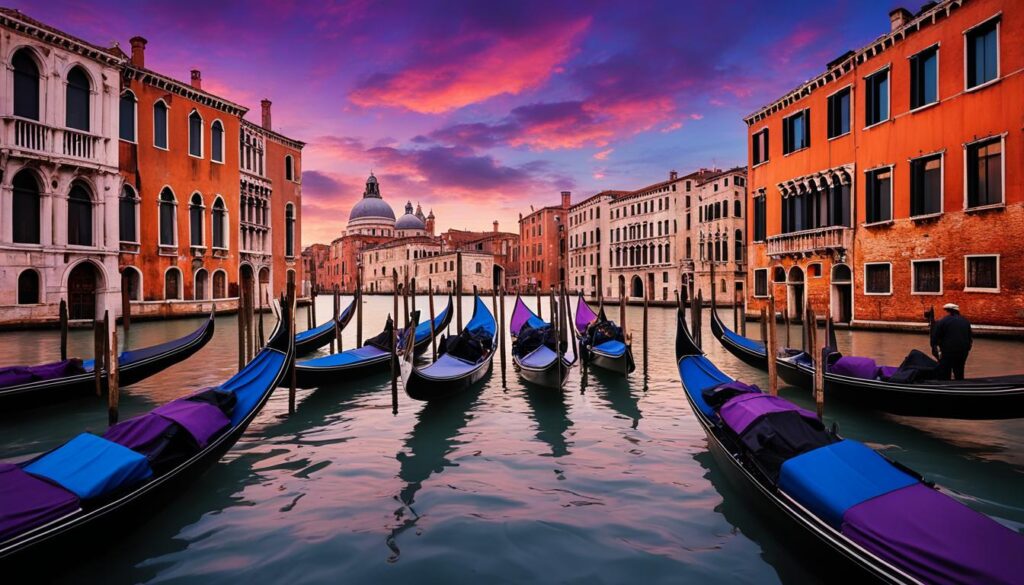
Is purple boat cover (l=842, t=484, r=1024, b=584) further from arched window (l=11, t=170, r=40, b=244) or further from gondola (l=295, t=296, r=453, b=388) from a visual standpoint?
arched window (l=11, t=170, r=40, b=244)

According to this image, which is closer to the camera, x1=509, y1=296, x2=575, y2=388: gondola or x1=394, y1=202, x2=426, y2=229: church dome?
x1=509, y1=296, x2=575, y2=388: gondola

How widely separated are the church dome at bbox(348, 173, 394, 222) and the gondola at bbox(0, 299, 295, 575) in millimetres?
65589

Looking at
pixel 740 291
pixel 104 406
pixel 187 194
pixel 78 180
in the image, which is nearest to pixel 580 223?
pixel 740 291

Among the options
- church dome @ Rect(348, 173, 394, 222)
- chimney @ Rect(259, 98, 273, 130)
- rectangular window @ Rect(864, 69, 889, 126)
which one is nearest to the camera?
rectangular window @ Rect(864, 69, 889, 126)

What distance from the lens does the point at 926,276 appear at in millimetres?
11648

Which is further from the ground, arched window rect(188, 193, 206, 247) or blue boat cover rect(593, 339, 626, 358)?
arched window rect(188, 193, 206, 247)

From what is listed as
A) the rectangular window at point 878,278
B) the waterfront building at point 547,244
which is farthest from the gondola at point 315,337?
the waterfront building at point 547,244

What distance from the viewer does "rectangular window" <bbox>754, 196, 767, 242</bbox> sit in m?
16.3

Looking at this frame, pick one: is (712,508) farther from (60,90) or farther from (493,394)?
(60,90)

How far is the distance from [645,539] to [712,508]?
0.61m

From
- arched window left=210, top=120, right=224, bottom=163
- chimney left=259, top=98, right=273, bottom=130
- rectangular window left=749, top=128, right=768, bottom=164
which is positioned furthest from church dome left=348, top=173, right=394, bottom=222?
rectangular window left=749, top=128, right=768, bottom=164

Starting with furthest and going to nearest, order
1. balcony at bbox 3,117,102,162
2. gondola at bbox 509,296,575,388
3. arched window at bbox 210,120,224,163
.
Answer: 1. arched window at bbox 210,120,224,163
2. balcony at bbox 3,117,102,162
3. gondola at bbox 509,296,575,388

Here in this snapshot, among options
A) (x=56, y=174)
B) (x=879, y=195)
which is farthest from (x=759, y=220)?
(x=56, y=174)

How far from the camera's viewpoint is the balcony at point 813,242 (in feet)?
44.0
